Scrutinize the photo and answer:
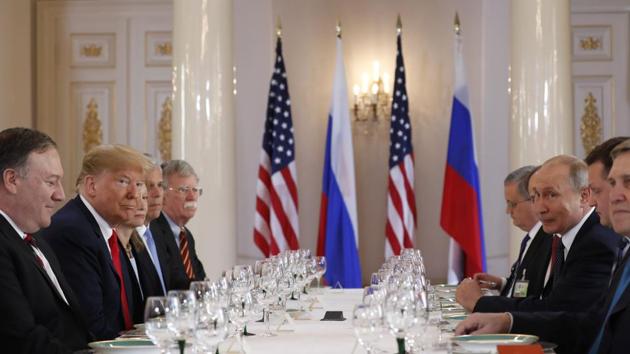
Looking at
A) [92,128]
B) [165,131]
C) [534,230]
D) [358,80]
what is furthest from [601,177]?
[92,128]

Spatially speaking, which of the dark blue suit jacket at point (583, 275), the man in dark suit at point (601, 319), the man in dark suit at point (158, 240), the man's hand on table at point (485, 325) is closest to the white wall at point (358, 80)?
the man in dark suit at point (158, 240)

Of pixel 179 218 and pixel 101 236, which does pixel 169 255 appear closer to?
pixel 179 218

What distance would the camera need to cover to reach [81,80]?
10023 mm

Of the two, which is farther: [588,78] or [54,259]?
[588,78]

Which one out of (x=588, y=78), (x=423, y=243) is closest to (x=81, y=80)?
(x=423, y=243)

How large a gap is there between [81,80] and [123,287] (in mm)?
6054

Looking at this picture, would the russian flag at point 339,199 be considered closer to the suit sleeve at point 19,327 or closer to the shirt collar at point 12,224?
the shirt collar at point 12,224

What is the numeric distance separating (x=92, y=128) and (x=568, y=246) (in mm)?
6455

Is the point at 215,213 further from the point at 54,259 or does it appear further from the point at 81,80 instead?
the point at 54,259

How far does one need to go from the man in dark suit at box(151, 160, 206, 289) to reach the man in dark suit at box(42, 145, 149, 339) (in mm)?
1210

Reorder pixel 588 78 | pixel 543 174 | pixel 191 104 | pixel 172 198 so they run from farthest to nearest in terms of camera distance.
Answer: pixel 588 78, pixel 191 104, pixel 172 198, pixel 543 174

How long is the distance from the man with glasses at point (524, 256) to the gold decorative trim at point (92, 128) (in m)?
5.13

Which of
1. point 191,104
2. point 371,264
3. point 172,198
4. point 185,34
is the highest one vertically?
point 185,34

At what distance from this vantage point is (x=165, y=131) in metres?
9.91
